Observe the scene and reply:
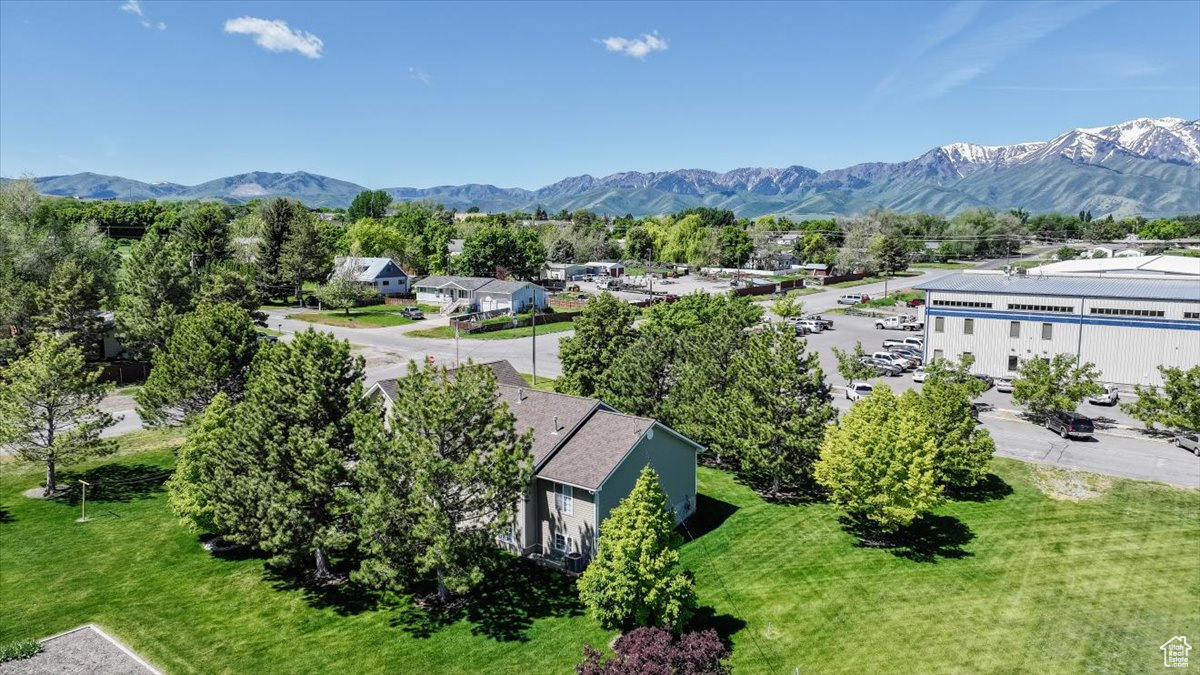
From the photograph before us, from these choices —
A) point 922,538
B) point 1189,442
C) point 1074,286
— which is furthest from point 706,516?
point 1074,286

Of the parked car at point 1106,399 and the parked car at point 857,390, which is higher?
the parked car at point 857,390

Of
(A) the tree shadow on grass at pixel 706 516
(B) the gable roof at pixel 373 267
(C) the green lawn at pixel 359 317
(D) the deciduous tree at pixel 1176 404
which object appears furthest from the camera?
(B) the gable roof at pixel 373 267

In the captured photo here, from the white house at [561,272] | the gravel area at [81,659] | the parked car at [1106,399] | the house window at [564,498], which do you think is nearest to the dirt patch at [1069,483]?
the parked car at [1106,399]

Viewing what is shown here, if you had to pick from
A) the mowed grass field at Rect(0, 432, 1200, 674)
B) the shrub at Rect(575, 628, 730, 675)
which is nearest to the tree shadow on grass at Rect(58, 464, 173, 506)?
the mowed grass field at Rect(0, 432, 1200, 674)

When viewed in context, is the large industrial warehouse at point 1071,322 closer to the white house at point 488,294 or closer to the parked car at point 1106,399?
the parked car at point 1106,399

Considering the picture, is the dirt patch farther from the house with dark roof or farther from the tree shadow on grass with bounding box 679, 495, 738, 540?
the house with dark roof

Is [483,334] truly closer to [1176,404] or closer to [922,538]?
[922,538]

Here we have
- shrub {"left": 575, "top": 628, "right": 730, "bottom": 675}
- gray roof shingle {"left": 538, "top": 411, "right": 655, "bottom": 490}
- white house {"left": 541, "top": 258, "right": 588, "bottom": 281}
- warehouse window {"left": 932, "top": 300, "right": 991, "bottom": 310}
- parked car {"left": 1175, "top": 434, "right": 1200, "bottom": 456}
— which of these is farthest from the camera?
white house {"left": 541, "top": 258, "right": 588, "bottom": 281}
